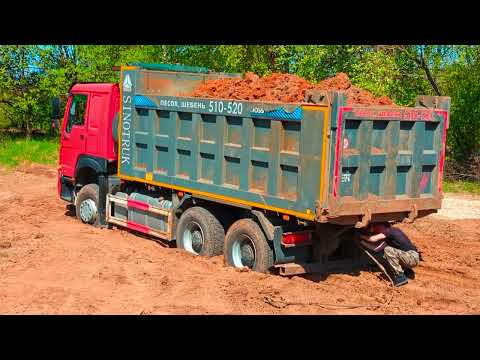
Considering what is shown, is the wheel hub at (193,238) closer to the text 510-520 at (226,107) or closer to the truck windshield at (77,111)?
the text 510-520 at (226,107)

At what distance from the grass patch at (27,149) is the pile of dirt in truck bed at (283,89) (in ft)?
42.5

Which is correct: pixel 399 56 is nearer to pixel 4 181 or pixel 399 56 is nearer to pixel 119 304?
pixel 4 181

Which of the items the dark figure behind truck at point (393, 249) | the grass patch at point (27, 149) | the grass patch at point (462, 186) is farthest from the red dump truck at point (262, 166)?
the grass patch at point (27, 149)

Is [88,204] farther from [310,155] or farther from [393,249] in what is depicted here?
[393,249]

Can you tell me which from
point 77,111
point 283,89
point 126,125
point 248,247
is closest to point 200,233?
point 248,247

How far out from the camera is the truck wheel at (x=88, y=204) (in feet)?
44.5

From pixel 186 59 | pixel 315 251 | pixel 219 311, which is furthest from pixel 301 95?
pixel 186 59

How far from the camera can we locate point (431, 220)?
13.7m

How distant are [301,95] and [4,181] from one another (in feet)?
40.4

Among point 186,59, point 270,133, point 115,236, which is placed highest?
point 186,59

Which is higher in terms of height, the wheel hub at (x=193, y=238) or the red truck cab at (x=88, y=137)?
the red truck cab at (x=88, y=137)

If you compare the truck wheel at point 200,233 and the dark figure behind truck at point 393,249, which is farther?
the truck wheel at point 200,233

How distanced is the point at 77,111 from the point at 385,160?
6862 millimetres

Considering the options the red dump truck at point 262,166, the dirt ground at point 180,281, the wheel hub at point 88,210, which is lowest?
the dirt ground at point 180,281
